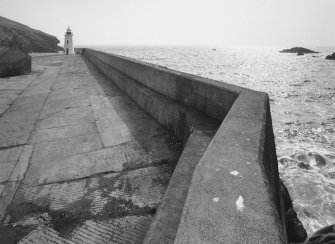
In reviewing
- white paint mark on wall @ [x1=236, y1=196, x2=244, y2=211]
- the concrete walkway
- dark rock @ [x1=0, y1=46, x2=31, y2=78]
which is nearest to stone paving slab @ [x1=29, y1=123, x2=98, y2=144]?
the concrete walkway

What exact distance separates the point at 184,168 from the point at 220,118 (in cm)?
158

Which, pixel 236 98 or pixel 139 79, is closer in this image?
pixel 236 98

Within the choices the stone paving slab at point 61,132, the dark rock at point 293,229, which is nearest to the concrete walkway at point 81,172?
the stone paving slab at point 61,132

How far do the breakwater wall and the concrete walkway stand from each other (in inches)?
17.5

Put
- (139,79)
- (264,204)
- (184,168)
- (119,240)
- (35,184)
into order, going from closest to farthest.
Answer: (264,204)
(119,240)
(184,168)
(35,184)
(139,79)

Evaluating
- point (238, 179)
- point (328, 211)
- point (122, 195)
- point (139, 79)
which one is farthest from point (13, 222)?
point (328, 211)

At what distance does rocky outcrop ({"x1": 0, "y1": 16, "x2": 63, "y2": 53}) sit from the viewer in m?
31.3

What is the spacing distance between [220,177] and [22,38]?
138ft

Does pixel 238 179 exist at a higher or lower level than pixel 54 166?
higher

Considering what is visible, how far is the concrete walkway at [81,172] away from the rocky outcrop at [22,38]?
87.1 feet

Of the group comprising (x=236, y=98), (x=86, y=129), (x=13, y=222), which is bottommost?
(x=13, y=222)

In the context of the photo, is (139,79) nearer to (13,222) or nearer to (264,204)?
(13,222)

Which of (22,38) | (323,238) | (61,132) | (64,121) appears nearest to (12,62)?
(64,121)

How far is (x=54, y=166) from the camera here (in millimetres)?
3512
